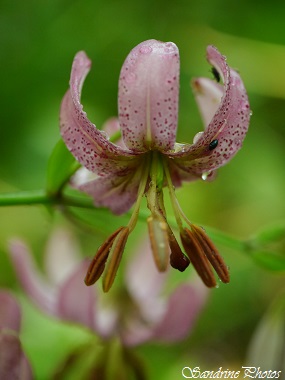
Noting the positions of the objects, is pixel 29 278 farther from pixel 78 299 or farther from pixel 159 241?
pixel 159 241

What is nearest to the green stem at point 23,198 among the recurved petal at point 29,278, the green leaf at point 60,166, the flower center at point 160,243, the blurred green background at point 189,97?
the green leaf at point 60,166

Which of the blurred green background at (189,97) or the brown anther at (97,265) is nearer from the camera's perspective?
the brown anther at (97,265)

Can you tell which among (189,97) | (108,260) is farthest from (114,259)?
(189,97)

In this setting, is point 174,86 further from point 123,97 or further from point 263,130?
point 263,130

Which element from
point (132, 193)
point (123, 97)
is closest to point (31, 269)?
point (132, 193)

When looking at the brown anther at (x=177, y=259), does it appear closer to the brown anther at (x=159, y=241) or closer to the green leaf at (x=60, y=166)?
the brown anther at (x=159, y=241)

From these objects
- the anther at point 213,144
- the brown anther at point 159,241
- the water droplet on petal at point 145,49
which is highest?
the water droplet on petal at point 145,49

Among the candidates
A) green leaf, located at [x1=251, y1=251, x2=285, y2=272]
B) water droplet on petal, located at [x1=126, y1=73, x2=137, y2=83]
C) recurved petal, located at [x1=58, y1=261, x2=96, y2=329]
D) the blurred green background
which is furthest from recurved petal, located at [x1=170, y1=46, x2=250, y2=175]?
the blurred green background
